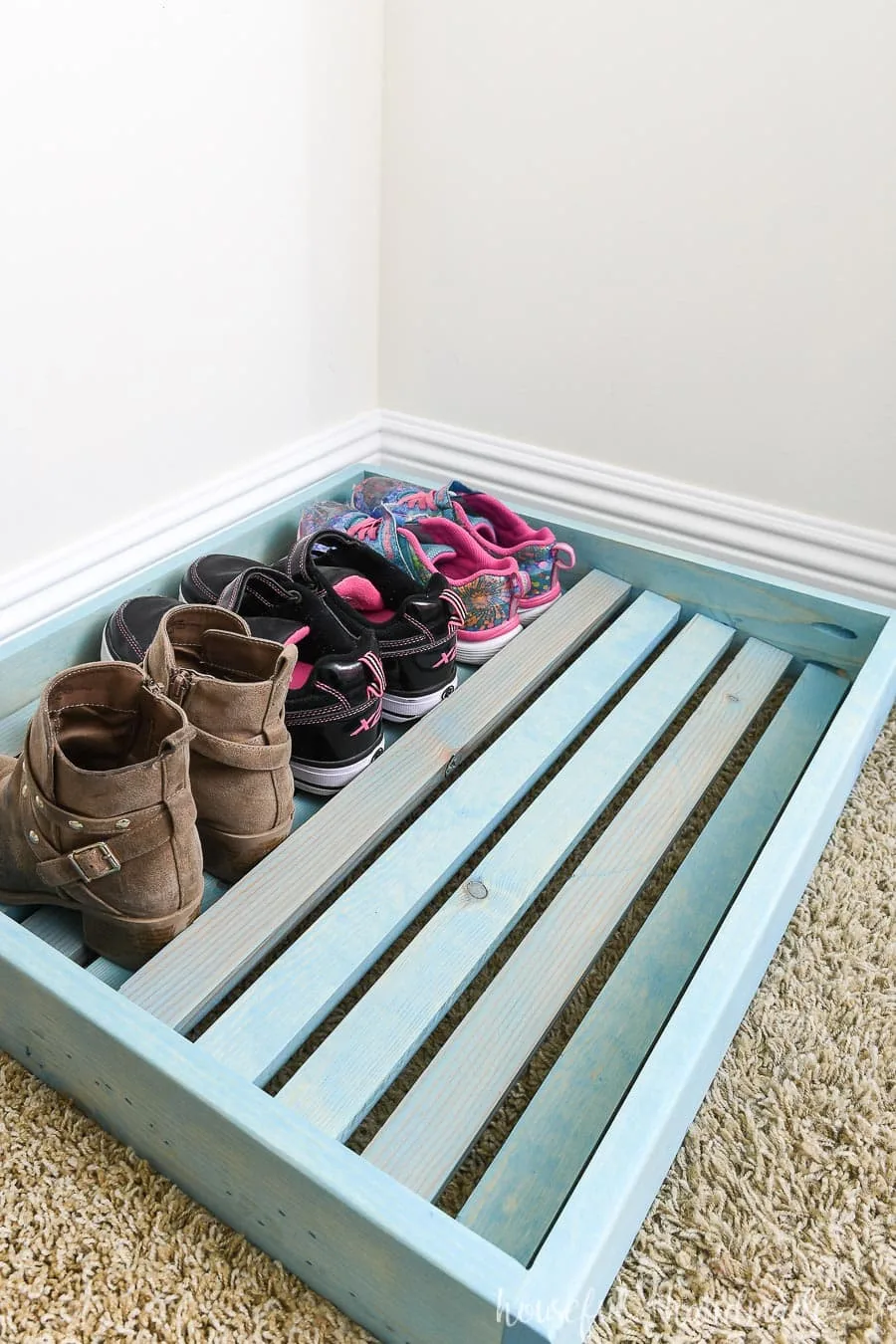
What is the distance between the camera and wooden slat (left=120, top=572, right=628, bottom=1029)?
76cm

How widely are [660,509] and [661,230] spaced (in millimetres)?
347

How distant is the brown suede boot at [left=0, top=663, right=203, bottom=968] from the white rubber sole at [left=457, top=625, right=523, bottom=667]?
45 cm

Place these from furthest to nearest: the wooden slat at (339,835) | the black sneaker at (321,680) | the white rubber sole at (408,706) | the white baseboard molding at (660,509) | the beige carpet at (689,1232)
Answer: the white baseboard molding at (660,509) < the white rubber sole at (408,706) < the black sneaker at (321,680) < the wooden slat at (339,835) < the beige carpet at (689,1232)

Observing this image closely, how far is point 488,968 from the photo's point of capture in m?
0.86

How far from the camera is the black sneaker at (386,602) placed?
1020 millimetres

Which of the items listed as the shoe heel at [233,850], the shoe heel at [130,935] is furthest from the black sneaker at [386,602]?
the shoe heel at [130,935]

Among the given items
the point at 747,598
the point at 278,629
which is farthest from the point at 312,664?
the point at 747,598

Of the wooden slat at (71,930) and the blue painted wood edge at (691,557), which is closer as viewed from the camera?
the wooden slat at (71,930)

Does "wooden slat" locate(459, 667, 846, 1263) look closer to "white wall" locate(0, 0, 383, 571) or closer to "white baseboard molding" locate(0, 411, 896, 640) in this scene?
"white baseboard molding" locate(0, 411, 896, 640)

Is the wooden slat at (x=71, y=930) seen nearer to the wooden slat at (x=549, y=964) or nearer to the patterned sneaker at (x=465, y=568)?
the wooden slat at (x=549, y=964)

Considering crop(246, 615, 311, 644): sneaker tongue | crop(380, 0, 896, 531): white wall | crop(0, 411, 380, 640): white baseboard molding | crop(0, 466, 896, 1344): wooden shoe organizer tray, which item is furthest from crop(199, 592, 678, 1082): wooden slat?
crop(0, 411, 380, 640): white baseboard molding

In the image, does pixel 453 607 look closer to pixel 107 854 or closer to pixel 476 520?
pixel 476 520

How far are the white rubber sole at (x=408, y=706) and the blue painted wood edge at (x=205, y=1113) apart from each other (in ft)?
1.44

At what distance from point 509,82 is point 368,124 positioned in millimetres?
199
